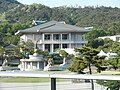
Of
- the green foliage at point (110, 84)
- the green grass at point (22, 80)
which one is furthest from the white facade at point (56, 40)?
the green foliage at point (110, 84)

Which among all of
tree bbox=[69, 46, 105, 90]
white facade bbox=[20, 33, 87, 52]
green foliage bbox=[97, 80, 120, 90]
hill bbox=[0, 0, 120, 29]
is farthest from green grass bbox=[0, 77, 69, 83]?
hill bbox=[0, 0, 120, 29]

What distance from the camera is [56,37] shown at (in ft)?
119

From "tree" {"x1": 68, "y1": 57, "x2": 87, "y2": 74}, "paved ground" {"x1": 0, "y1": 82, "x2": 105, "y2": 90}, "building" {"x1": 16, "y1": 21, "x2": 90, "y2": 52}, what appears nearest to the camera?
"paved ground" {"x1": 0, "y1": 82, "x2": 105, "y2": 90}

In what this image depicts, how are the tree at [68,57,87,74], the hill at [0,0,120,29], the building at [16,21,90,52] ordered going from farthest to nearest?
the hill at [0,0,120,29]
the building at [16,21,90,52]
the tree at [68,57,87,74]

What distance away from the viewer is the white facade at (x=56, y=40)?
3597cm

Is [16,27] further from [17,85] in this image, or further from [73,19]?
[17,85]

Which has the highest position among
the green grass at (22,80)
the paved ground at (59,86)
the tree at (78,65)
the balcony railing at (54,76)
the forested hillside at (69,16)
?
the forested hillside at (69,16)

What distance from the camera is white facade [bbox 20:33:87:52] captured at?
36.0 m

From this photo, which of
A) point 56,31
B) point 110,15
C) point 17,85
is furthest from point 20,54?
point 110,15

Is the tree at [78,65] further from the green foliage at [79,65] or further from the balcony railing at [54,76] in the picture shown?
the balcony railing at [54,76]

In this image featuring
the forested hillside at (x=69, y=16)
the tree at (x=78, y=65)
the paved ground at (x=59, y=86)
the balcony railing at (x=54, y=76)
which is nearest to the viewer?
the balcony railing at (x=54, y=76)

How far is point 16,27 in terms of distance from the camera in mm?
42250

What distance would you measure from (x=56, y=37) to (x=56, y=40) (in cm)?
30

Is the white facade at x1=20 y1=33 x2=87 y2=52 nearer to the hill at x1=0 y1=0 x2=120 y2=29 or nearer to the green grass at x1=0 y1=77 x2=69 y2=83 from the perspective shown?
the hill at x1=0 y1=0 x2=120 y2=29
